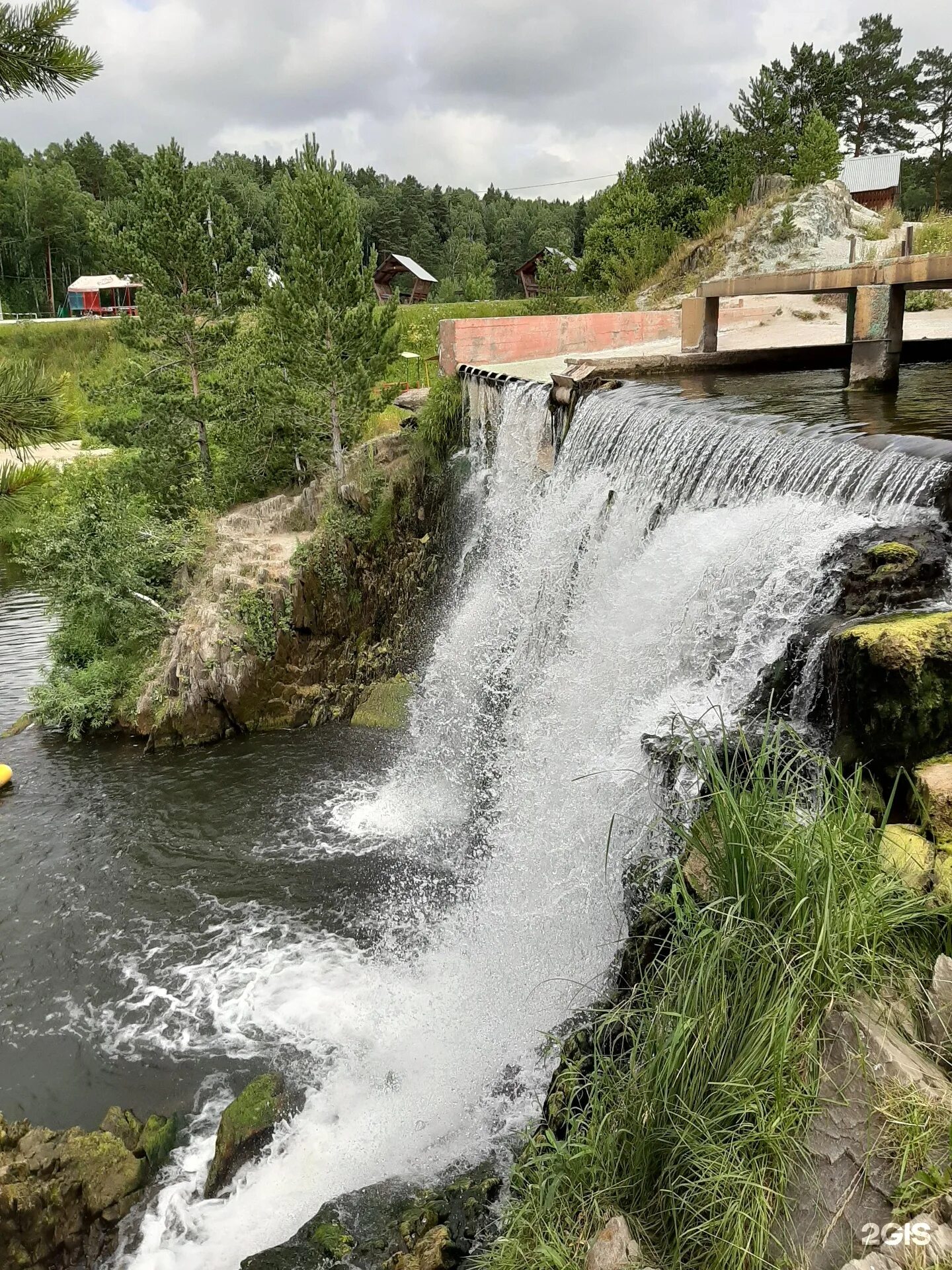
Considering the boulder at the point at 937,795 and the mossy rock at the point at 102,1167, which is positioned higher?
the boulder at the point at 937,795

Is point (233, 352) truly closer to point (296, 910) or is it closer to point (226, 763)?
point (226, 763)

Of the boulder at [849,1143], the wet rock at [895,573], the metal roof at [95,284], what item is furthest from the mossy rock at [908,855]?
the metal roof at [95,284]

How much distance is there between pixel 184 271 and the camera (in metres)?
17.2

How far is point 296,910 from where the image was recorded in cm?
927

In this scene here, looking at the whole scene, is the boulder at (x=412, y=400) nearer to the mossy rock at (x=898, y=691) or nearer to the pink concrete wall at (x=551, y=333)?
the pink concrete wall at (x=551, y=333)

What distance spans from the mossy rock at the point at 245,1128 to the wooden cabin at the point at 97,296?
5139 cm

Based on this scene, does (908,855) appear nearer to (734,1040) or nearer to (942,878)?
(942,878)

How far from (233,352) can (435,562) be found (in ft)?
20.9

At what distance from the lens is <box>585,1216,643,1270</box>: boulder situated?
142 inches

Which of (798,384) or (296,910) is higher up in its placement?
(798,384)

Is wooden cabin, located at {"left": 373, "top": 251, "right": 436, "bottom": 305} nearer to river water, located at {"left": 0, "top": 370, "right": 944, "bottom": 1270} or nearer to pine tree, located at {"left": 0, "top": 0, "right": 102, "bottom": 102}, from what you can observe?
river water, located at {"left": 0, "top": 370, "right": 944, "bottom": 1270}

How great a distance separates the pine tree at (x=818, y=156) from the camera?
2505 centimetres

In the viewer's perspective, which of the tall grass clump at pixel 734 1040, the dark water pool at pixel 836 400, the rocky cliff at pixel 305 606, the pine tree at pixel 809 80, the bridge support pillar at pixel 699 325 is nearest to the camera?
the tall grass clump at pixel 734 1040

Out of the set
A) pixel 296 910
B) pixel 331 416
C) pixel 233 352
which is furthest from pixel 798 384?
pixel 233 352
